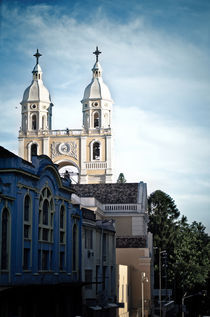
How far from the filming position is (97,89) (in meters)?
88.6

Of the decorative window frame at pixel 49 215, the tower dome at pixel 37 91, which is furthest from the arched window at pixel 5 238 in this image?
the tower dome at pixel 37 91

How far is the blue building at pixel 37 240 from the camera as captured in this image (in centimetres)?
2873

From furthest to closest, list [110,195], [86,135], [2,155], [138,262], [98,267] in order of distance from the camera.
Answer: [86,135] < [110,195] < [138,262] < [98,267] < [2,155]

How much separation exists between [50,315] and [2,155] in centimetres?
948

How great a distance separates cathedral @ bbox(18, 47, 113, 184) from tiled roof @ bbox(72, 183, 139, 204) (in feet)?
73.2

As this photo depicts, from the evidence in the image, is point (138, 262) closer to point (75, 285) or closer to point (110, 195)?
point (110, 195)

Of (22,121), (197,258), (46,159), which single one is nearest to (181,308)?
(197,258)

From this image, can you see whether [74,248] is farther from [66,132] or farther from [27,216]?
[66,132]

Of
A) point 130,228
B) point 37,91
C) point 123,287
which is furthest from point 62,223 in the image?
point 37,91

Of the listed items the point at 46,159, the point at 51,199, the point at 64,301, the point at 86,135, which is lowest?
the point at 64,301

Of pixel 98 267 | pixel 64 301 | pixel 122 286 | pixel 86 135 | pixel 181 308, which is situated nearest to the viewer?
pixel 64 301

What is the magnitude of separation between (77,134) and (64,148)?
9.04ft

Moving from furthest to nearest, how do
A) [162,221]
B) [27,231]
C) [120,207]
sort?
[162,221], [120,207], [27,231]

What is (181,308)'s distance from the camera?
7025 centimetres
